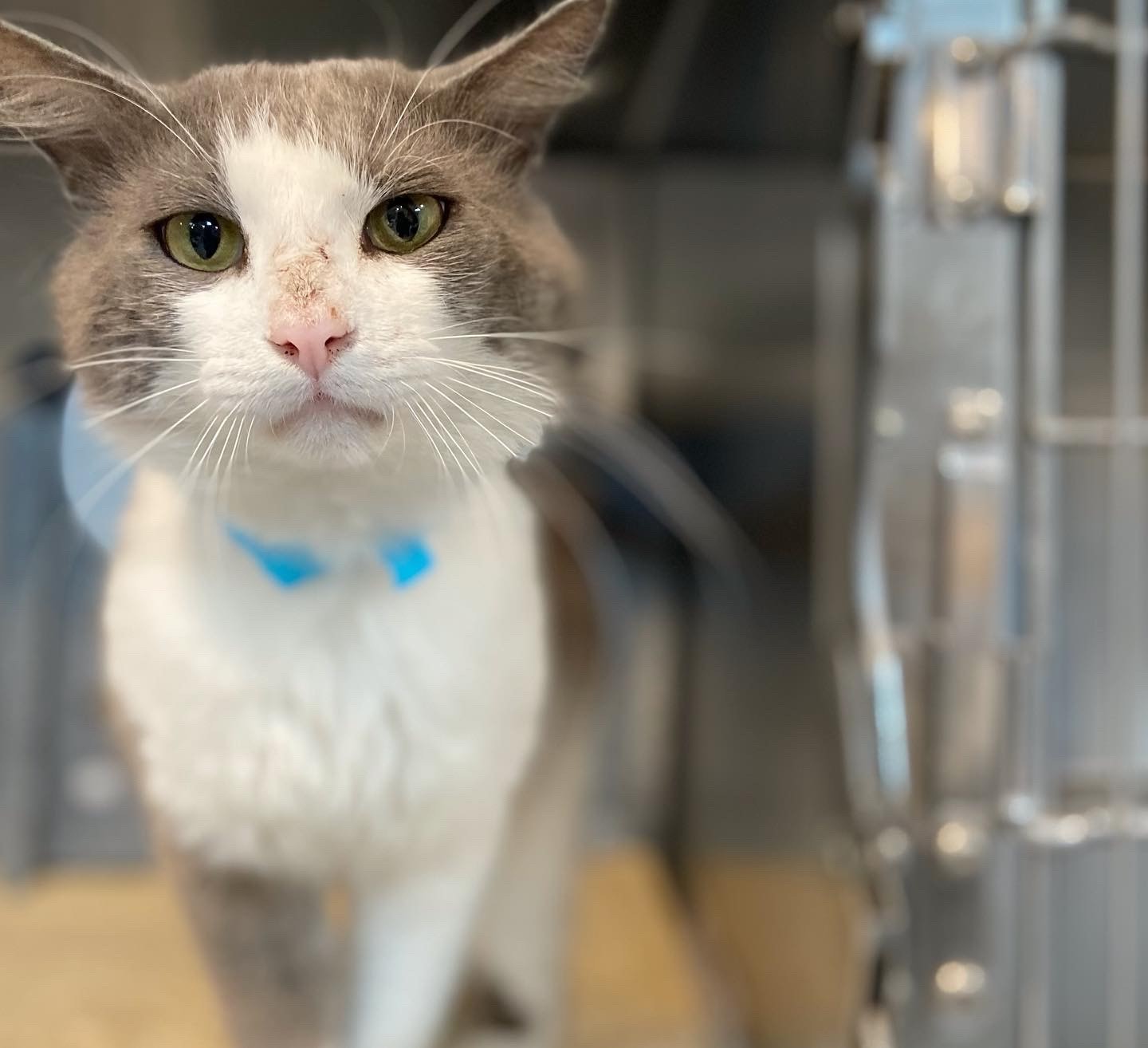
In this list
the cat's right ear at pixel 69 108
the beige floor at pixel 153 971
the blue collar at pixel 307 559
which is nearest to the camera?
the cat's right ear at pixel 69 108

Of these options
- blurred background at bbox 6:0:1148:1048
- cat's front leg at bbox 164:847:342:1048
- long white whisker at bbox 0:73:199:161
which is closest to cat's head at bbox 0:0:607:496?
long white whisker at bbox 0:73:199:161

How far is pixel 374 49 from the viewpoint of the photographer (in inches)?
17.1

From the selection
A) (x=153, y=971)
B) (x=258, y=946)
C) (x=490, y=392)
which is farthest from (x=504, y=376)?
(x=153, y=971)

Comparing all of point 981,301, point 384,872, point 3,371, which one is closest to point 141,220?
point 3,371

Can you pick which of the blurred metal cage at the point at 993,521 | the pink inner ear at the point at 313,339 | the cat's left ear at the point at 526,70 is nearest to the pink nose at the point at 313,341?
the pink inner ear at the point at 313,339

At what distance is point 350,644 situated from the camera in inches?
20.1

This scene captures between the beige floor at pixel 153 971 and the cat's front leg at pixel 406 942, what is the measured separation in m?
0.08

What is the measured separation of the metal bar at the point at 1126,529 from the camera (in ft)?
2.17

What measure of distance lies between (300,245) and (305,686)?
22 cm

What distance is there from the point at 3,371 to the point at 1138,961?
0.79 metres

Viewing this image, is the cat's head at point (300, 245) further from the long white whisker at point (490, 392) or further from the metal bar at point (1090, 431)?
the metal bar at point (1090, 431)

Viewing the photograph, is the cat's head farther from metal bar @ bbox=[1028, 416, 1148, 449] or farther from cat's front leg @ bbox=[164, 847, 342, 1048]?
metal bar @ bbox=[1028, 416, 1148, 449]

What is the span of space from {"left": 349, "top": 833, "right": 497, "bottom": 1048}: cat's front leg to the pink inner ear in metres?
0.30

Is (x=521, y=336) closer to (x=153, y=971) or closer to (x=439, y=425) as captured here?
(x=439, y=425)
